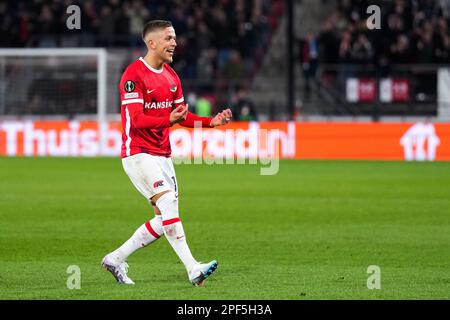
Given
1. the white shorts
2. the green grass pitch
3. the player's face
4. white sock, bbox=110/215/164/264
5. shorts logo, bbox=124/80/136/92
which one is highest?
the player's face

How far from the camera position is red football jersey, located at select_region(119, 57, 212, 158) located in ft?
32.0

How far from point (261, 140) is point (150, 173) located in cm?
1702

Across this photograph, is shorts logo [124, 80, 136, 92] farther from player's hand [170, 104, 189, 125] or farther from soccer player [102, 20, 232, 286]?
player's hand [170, 104, 189, 125]

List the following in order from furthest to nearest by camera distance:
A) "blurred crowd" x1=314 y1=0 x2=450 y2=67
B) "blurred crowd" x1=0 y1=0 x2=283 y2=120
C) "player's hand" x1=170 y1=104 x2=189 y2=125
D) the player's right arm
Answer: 1. "blurred crowd" x1=0 y1=0 x2=283 y2=120
2. "blurred crowd" x1=314 y1=0 x2=450 y2=67
3. the player's right arm
4. "player's hand" x1=170 y1=104 x2=189 y2=125

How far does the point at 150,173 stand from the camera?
32.4 ft

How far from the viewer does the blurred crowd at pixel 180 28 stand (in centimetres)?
3131

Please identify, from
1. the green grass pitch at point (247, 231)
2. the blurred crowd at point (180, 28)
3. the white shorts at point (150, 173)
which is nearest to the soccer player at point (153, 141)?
the white shorts at point (150, 173)

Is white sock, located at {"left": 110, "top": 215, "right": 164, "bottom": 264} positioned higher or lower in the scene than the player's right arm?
lower

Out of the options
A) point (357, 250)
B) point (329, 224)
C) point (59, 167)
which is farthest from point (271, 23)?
point (357, 250)

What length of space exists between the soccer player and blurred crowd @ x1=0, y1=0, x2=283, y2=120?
20.4 metres

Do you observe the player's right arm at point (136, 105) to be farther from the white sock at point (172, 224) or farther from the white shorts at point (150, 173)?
the white sock at point (172, 224)

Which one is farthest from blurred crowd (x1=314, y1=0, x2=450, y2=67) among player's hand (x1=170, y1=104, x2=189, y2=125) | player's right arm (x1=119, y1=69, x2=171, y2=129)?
player's hand (x1=170, y1=104, x2=189, y2=125)

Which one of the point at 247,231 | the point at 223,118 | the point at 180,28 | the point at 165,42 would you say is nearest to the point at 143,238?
the point at 223,118

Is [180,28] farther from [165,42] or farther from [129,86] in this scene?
[129,86]
